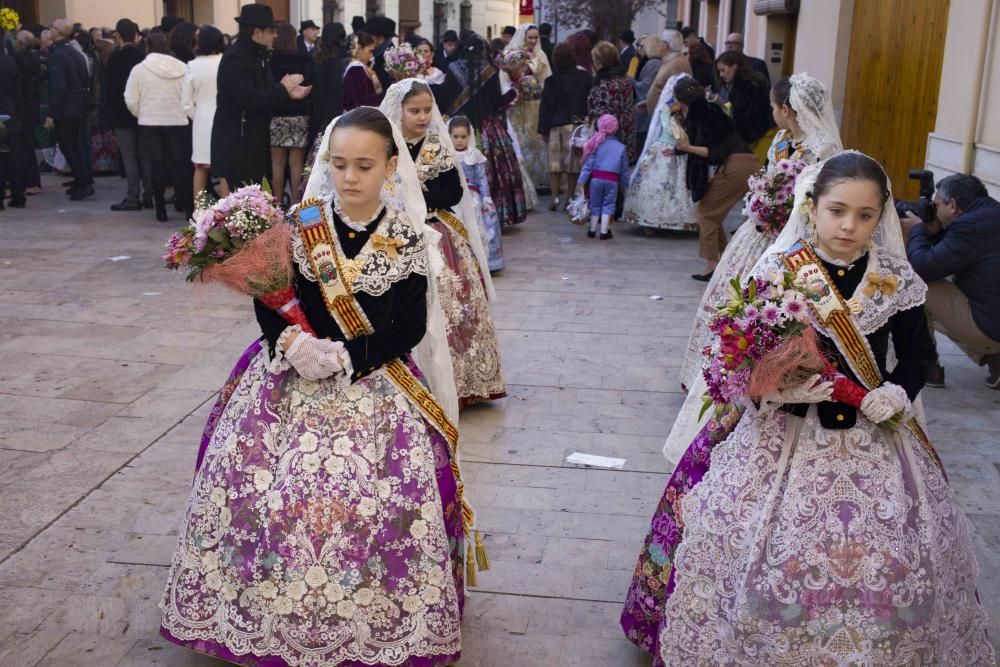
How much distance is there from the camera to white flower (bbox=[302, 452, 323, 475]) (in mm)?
3217

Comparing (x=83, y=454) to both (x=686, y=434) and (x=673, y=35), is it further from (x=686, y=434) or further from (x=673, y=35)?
(x=673, y=35)

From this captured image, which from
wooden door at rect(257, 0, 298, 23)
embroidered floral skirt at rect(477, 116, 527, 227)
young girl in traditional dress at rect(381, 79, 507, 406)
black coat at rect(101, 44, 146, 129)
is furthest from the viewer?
wooden door at rect(257, 0, 298, 23)

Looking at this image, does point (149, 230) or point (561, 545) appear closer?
point (561, 545)

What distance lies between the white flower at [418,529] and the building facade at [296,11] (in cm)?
1743

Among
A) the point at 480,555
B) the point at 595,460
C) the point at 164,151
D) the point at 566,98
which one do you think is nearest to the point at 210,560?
the point at 480,555

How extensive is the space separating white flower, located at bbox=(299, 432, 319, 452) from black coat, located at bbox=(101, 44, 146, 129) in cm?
950

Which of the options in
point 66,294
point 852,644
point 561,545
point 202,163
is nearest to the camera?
point 852,644

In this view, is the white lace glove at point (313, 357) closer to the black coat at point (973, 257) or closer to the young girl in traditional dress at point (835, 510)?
the young girl in traditional dress at point (835, 510)

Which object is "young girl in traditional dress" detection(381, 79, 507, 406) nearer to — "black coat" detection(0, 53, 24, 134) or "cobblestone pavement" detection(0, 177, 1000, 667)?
"cobblestone pavement" detection(0, 177, 1000, 667)

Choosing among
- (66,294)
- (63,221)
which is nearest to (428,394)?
(66,294)

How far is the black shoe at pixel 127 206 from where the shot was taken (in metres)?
12.1

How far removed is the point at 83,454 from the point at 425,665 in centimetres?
269

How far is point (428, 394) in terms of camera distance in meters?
3.45

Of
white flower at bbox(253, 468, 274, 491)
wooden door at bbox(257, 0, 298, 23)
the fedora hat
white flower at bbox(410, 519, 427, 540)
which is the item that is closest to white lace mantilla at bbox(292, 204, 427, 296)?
white flower at bbox(253, 468, 274, 491)
